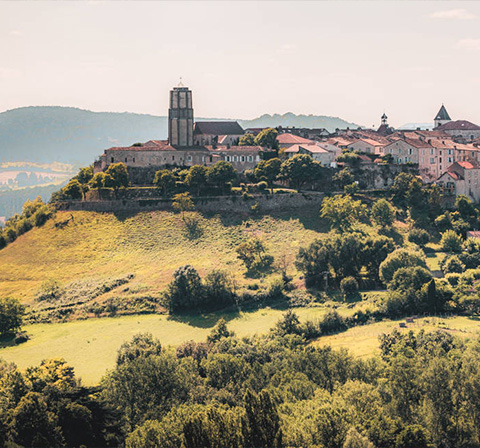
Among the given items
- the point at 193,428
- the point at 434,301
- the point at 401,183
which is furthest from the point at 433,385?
the point at 401,183

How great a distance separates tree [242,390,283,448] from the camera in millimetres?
34219

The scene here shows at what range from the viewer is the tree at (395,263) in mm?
72812

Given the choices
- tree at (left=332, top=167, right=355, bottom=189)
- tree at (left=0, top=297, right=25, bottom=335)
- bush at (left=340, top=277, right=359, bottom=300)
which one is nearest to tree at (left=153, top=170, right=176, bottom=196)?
tree at (left=332, top=167, right=355, bottom=189)

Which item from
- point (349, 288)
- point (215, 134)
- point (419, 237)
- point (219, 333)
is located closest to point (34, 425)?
point (219, 333)

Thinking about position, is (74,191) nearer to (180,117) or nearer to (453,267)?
(180,117)

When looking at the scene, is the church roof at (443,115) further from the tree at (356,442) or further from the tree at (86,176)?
the tree at (356,442)

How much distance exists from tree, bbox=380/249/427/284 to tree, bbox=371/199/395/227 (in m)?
13.9

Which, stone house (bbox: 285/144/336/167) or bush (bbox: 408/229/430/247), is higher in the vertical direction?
stone house (bbox: 285/144/336/167)

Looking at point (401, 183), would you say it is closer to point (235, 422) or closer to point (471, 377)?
point (471, 377)

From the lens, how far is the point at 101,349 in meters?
62.8

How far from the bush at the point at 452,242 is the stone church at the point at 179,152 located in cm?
3321

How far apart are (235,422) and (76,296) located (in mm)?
45513

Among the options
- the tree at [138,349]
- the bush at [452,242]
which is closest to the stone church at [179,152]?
the bush at [452,242]

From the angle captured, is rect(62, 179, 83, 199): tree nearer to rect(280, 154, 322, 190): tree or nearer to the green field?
rect(280, 154, 322, 190): tree
